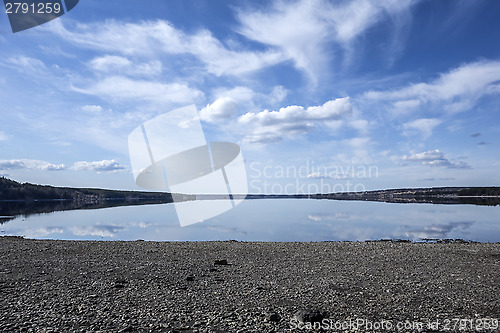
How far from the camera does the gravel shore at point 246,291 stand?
8922mm

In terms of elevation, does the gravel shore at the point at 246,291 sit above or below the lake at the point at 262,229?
above

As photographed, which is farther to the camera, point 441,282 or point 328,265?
point 328,265

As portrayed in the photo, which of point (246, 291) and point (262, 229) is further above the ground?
point (246, 291)

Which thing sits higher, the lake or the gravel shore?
the gravel shore

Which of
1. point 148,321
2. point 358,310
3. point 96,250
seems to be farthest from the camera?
point 96,250

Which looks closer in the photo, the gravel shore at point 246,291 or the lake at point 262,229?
the gravel shore at point 246,291

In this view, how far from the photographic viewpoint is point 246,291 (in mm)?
11930

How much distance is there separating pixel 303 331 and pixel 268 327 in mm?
950

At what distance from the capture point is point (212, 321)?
8.96m

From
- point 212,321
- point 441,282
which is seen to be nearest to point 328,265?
point 441,282

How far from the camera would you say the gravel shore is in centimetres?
892

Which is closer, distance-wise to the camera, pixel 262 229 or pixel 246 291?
pixel 246 291

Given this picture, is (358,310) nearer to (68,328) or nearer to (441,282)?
(441,282)

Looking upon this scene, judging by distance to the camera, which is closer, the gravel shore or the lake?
the gravel shore
